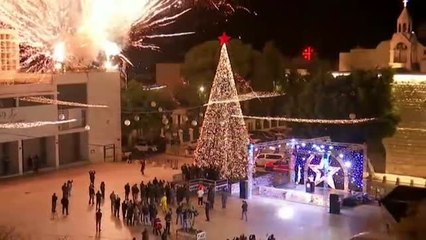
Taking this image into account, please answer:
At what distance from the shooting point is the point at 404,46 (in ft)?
123

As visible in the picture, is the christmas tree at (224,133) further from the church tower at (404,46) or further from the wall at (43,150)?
the church tower at (404,46)

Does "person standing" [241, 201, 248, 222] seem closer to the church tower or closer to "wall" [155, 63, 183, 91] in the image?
the church tower

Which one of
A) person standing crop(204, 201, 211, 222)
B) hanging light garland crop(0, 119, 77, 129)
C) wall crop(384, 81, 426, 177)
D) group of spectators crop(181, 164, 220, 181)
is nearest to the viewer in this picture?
person standing crop(204, 201, 211, 222)

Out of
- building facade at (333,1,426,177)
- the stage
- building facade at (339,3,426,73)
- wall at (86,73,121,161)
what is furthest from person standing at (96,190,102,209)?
building facade at (339,3,426,73)

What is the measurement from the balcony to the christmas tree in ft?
27.3

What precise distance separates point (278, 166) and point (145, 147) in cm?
995

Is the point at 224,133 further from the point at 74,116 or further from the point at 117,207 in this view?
the point at 74,116

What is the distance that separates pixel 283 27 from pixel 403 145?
22.5 meters

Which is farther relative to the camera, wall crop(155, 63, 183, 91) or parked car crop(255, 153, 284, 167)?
wall crop(155, 63, 183, 91)

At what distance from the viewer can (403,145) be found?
114 feet

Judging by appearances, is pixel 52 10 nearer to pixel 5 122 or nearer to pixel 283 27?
pixel 5 122

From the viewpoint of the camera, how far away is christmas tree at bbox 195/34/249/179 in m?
28.8

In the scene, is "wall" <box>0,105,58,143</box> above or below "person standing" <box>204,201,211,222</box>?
above

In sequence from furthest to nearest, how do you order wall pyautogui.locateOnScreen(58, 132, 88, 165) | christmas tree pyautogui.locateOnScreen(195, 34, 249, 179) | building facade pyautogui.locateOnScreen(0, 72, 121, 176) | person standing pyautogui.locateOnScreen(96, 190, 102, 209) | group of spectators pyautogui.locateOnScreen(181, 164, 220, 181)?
wall pyautogui.locateOnScreen(58, 132, 88, 165)
building facade pyautogui.locateOnScreen(0, 72, 121, 176)
christmas tree pyautogui.locateOnScreen(195, 34, 249, 179)
group of spectators pyautogui.locateOnScreen(181, 164, 220, 181)
person standing pyautogui.locateOnScreen(96, 190, 102, 209)
